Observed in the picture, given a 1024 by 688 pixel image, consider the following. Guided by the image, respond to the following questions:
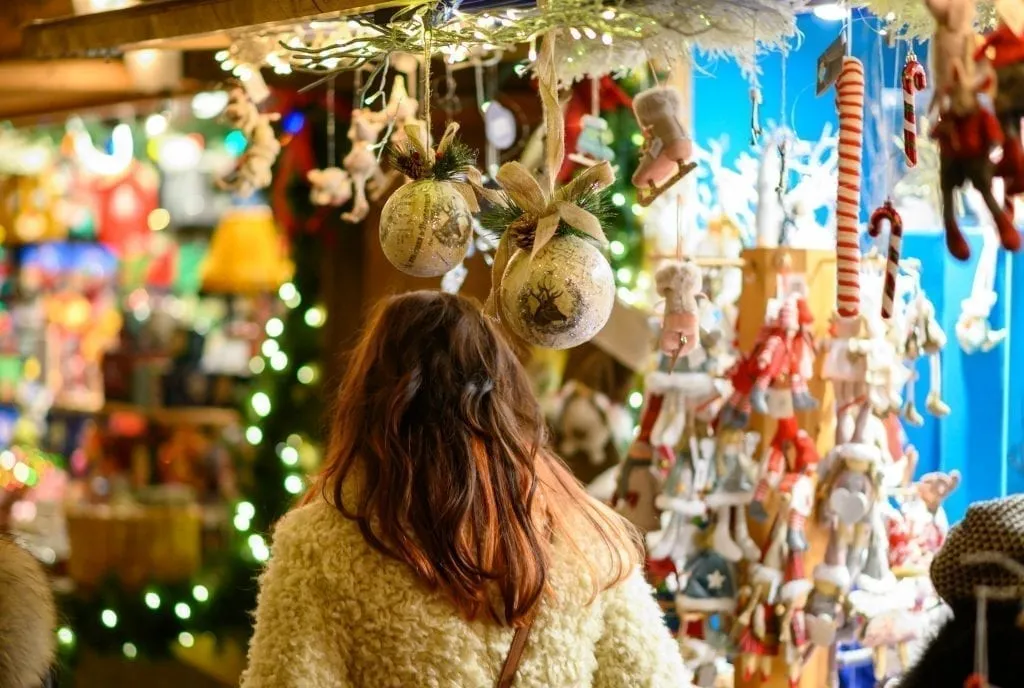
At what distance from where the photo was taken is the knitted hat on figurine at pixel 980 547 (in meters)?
→ 1.29

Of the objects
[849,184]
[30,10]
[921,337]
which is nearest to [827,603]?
[921,337]

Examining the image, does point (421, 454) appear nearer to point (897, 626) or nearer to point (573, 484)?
point (573, 484)

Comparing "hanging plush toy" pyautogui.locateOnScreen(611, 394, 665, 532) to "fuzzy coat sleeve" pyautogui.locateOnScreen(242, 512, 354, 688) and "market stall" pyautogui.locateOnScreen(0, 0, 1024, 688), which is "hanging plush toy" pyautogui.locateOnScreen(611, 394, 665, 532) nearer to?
"market stall" pyautogui.locateOnScreen(0, 0, 1024, 688)

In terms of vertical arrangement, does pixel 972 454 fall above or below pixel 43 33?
→ below

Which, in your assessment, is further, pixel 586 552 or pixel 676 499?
pixel 676 499

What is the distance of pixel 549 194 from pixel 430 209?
0.19 meters

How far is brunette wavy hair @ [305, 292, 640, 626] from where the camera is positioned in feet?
5.56

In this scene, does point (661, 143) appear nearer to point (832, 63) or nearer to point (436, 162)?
point (832, 63)

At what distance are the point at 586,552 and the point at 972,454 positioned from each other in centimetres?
137

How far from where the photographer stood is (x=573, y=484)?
1.87 m

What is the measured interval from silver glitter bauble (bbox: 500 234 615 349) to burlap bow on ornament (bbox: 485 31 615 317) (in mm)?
20

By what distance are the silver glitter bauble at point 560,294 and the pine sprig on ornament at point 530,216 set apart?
0.12 feet

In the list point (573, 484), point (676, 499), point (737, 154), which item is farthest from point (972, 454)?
point (573, 484)

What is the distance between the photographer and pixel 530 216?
1.67 meters
